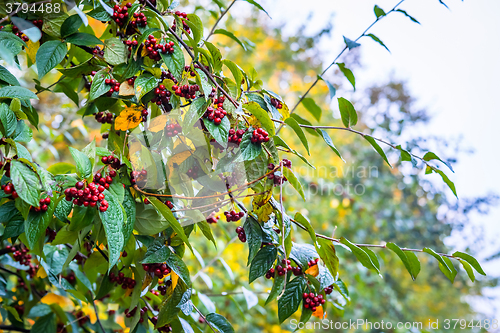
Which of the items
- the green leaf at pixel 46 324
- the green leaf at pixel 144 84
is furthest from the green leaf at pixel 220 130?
the green leaf at pixel 46 324

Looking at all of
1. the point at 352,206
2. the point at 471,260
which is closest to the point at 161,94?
the point at 471,260

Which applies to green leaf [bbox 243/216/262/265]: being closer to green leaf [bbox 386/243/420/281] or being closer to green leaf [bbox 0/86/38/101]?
green leaf [bbox 386/243/420/281]

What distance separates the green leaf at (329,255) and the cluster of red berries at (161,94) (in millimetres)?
389

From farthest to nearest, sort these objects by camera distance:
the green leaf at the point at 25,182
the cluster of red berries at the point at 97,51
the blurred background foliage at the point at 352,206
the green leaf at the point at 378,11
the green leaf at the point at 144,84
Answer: the blurred background foliage at the point at 352,206
the green leaf at the point at 378,11
the cluster of red berries at the point at 97,51
the green leaf at the point at 144,84
the green leaf at the point at 25,182

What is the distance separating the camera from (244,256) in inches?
91.8

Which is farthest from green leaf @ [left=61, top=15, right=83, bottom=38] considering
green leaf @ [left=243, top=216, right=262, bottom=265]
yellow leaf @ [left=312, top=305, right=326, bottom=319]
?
yellow leaf @ [left=312, top=305, right=326, bottom=319]

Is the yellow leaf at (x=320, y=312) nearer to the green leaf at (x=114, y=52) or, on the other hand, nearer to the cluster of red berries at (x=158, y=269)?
the cluster of red berries at (x=158, y=269)

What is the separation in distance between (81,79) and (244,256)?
186cm

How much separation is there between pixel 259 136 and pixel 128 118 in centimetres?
23

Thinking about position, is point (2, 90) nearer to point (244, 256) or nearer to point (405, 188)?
point (244, 256)

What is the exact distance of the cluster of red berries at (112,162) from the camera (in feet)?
1.62

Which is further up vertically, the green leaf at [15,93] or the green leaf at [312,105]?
the green leaf at [312,105]

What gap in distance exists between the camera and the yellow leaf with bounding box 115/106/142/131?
0.53 metres

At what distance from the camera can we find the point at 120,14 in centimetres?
56
